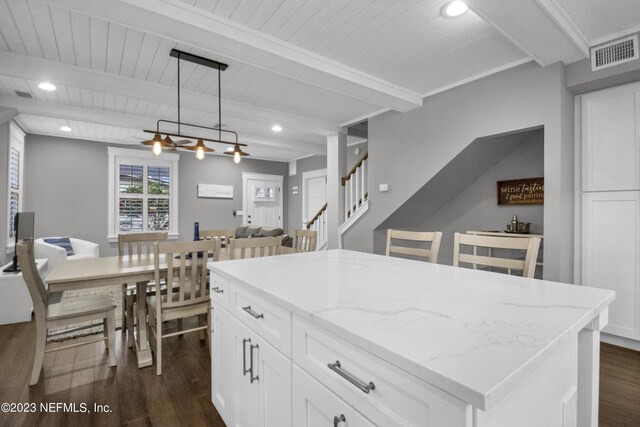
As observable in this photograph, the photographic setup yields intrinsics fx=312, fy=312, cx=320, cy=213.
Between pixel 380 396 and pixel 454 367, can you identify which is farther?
pixel 380 396

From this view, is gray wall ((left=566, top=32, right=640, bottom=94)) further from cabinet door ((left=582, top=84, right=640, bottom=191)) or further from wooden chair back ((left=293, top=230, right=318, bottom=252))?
wooden chair back ((left=293, top=230, right=318, bottom=252))

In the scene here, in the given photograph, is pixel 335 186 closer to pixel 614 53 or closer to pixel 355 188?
pixel 355 188

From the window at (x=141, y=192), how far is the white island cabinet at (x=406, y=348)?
564 cm

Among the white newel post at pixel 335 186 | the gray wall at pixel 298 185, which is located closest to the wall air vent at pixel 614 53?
the white newel post at pixel 335 186

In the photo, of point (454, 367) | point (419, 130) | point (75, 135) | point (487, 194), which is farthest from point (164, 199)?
point (454, 367)

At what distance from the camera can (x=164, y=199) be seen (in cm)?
654

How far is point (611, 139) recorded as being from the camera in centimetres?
267

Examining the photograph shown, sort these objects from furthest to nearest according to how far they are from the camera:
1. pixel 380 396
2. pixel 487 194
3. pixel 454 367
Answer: pixel 487 194 < pixel 380 396 < pixel 454 367

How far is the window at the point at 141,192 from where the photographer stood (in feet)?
19.7

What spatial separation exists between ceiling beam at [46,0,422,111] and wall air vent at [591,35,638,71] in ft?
5.51

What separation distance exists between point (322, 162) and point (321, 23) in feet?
16.2

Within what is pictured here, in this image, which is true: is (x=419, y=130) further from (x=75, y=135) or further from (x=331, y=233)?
(x=75, y=135)

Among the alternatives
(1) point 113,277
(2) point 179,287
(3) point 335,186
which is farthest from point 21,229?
(3) point 335,186

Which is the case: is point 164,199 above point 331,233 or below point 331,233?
above
